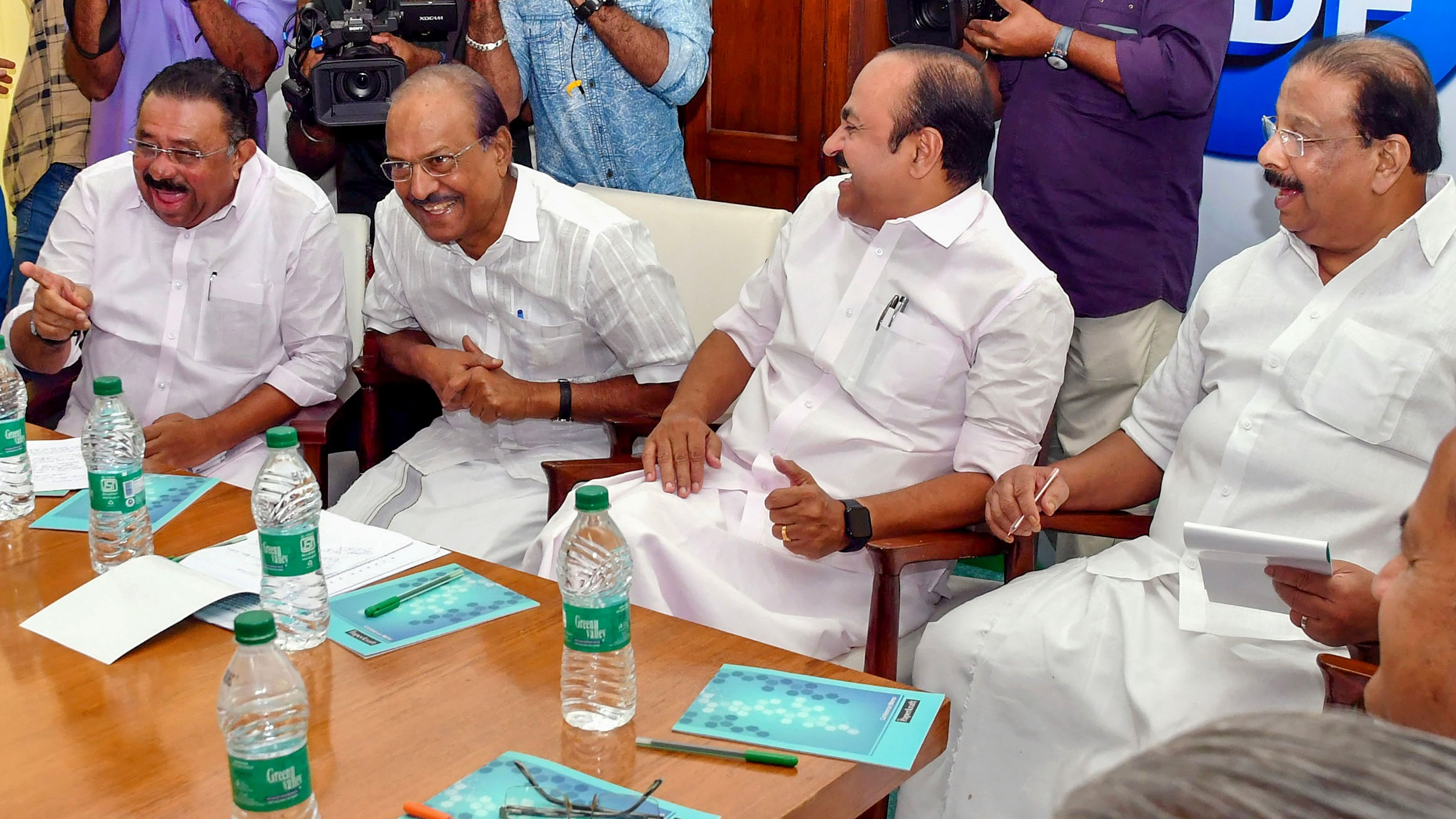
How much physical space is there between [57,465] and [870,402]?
4.54 feet

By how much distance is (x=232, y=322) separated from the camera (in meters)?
2.83

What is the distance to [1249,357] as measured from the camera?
2.11 metres

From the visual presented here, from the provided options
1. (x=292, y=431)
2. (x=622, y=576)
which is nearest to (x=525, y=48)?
(x=292, y=431)

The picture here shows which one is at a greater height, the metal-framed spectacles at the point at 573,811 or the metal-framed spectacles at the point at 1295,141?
the metal-framed spectacles at the point at 1295,141

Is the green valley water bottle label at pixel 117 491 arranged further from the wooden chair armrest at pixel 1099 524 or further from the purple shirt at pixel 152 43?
the purple shirt at pixel 152 43

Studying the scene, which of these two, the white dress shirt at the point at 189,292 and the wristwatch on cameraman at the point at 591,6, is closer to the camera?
the white dress shirt at the point at 189,292

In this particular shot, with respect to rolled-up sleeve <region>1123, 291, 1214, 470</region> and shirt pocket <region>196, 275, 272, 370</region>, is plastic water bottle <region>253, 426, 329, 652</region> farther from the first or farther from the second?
rolled-up sleeve <region>1123, 291, 1214, 470</region>

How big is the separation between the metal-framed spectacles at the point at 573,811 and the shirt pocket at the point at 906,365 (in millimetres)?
1217

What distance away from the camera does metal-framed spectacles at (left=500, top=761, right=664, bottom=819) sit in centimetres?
122

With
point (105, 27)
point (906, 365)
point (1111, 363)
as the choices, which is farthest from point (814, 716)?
point (105, 27)

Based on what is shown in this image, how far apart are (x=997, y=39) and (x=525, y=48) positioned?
1264mm

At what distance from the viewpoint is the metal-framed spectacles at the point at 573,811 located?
1218mm

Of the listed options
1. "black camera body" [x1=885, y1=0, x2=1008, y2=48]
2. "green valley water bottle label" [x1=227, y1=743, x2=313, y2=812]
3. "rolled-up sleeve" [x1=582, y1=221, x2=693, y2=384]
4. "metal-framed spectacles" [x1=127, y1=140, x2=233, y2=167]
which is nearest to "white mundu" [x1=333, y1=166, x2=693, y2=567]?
"rolled-up sleeve" [x1=582, y1=221, x2=693, y2=384]

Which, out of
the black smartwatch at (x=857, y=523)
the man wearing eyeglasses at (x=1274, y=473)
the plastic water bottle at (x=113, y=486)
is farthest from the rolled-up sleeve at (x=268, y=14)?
the man wearing eyeglasses at (x=1274, y=473)
